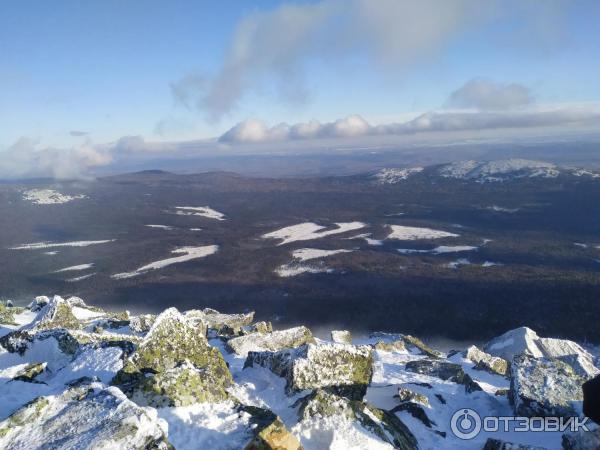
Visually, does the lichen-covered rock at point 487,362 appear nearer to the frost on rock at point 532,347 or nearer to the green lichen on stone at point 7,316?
the frost on rock at point 532,347

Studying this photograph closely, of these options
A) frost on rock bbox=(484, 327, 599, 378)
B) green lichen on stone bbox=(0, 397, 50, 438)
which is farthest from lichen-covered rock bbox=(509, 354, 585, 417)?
frost on rock bbox=(484, 327, 599, 378)

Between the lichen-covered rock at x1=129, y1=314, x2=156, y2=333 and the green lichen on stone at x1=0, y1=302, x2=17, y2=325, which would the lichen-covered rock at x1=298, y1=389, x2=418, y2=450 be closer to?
the lichen-covered rock at x1=129, y1=314, x2=156, y2=333

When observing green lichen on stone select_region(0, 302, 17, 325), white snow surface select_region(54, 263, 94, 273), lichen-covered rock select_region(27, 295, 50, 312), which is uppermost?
green lichen on stone select_region(0, 302, 17, 325)

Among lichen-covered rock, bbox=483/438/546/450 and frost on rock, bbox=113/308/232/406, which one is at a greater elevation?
frost on rock, bbox=113/308/232/406

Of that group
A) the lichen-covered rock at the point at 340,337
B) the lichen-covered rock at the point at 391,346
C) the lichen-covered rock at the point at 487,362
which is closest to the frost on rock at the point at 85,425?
the lichen-covered rock at the point at 391,346

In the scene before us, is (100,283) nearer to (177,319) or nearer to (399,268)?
(399,268)

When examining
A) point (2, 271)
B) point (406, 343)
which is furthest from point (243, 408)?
point (2, 271)
